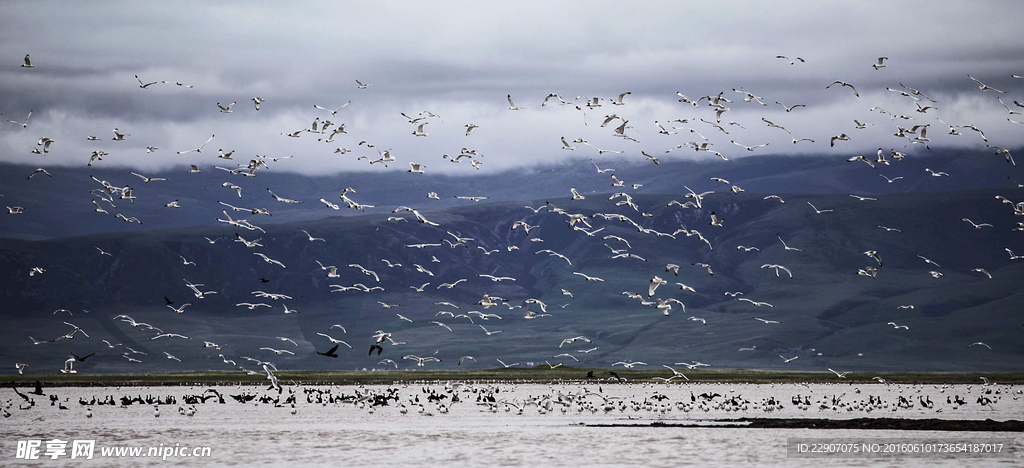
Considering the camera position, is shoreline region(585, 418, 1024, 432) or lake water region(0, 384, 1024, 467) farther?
shoreline region(585, 418, 1024, 432)

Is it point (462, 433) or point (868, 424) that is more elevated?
point (868, 424)

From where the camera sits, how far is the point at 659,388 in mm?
118562

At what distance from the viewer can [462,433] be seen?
57.6m

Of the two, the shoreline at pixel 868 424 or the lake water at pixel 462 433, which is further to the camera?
the shoreline at pixel 868 424

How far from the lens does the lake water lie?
47000 millimetres

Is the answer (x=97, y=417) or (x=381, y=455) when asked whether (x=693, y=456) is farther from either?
(x=97, y=417)

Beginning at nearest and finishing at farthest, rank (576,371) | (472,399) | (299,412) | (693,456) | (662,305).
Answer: (693,456) < (662,305) < (299,412) < (472,399) < (576,371)

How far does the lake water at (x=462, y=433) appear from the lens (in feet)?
154

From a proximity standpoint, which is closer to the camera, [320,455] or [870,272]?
[320,455]

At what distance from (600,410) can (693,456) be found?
84.1ft

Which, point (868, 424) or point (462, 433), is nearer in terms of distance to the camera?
point (462, 433)

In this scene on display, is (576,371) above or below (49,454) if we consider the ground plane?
above

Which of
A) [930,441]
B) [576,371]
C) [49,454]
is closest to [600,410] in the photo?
[930,441]

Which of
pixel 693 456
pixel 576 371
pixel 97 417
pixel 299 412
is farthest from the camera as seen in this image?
pixel 576 371
